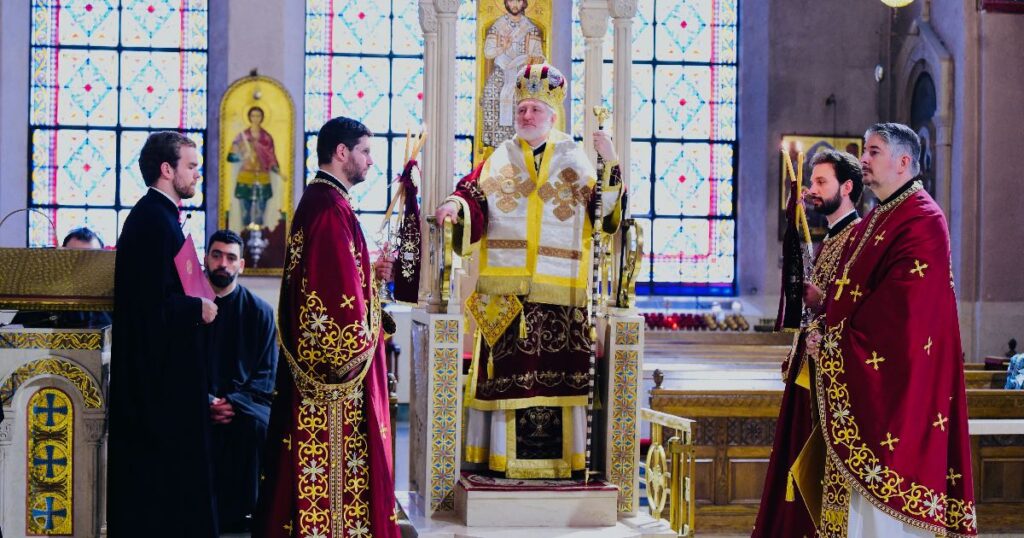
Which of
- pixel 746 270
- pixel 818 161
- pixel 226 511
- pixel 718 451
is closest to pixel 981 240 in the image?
pixel 746 270

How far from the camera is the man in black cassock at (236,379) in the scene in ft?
21.7

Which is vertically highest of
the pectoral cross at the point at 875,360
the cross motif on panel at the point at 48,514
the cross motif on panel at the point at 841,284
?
the cross motif on panel at the point at 841,284

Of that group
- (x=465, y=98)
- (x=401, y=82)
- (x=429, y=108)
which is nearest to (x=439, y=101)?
(x=429, y=108)

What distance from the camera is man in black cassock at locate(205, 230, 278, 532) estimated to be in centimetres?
661

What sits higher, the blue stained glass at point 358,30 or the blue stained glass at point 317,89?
the blue stained glass at point 358,30

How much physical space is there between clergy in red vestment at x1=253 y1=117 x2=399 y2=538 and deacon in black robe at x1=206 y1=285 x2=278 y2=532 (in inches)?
74.5

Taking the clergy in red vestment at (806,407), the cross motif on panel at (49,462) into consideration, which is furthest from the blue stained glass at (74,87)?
the clergy in red vestment at (806,407)

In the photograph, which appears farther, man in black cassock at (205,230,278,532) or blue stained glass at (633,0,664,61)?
blue stained glass at (633,0,664,61)

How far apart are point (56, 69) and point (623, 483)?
10543mm

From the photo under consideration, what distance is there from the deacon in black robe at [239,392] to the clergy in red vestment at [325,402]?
1892 millimetres

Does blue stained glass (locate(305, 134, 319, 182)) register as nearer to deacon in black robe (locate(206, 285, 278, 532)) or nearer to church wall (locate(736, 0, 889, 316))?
church wall (locate(736, 0, 889, 316))

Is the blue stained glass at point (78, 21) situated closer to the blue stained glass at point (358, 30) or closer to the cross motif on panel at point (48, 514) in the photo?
the blue stained glass at point (358, 30)

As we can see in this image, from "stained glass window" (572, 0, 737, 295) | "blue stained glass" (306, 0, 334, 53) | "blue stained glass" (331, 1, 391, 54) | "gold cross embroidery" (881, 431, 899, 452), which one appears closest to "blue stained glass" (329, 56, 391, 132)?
"blue stained glass" (331, 1, 391, 54)

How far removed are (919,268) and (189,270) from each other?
9.46 ft
